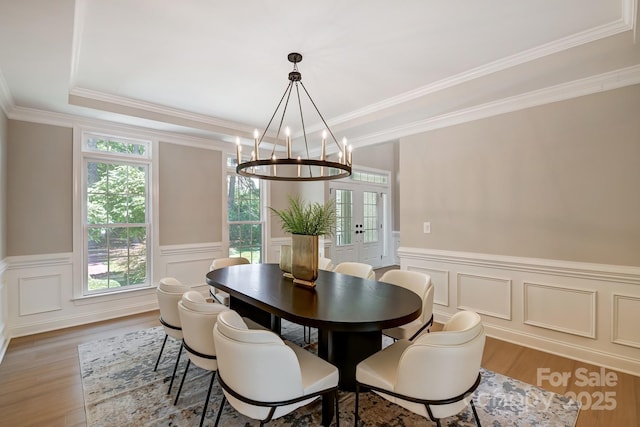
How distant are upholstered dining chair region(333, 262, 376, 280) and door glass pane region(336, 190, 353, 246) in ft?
10.6

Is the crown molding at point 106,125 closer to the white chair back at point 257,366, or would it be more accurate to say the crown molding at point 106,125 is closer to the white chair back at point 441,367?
the white chair back at point 257,366

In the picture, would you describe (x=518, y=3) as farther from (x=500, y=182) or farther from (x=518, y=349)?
(x=518, y=349)

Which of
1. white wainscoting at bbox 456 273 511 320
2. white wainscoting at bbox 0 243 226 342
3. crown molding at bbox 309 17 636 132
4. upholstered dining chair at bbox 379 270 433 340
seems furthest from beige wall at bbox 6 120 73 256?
white wainscoting at bbox 456 273 511 320

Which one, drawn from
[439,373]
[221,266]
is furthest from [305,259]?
[221,266]

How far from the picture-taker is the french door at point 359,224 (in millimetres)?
6500

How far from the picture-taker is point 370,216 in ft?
23.8

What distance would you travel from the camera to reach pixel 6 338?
10.5ft

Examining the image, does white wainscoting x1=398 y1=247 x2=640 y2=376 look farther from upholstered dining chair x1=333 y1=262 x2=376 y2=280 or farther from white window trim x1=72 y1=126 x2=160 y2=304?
white window trim x1=72 y1=126 x2=160 y2=304

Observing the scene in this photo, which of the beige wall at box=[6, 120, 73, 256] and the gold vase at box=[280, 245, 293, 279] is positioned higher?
the beige wall at box=[6, 120, 73, 256]

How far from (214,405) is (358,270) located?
1.66 meters

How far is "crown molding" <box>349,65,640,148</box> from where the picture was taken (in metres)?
2.63

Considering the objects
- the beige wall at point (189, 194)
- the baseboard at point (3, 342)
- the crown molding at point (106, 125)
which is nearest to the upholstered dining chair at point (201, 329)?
the baseboard at point (3, 342)

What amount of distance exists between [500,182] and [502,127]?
590mm

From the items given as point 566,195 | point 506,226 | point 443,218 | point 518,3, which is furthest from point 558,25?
point 443,218
